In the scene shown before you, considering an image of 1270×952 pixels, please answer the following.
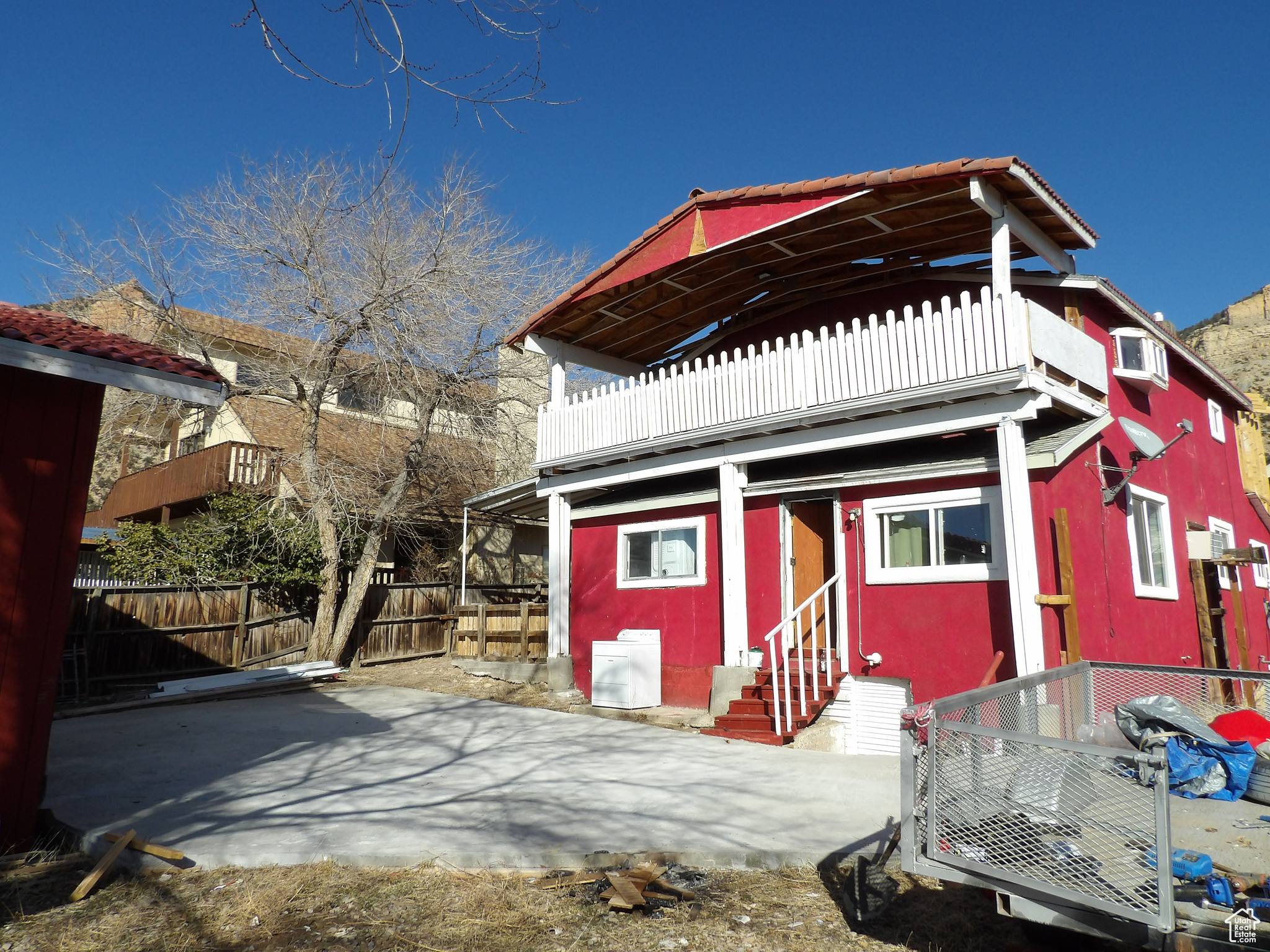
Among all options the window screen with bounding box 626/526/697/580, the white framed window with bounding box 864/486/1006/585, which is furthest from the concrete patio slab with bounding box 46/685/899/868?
the window screen with bounding box 626/526/697/580

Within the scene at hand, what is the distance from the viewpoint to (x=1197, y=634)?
12000 millimetres

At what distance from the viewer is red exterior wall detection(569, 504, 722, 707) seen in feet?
39.0

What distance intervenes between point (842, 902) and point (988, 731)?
183 centimetres

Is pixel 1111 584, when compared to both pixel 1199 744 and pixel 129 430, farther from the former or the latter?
pixel 129 430

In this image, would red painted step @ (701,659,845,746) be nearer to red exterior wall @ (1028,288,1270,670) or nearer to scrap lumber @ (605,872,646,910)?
red exterior wall @ (1028,288,1270,670)

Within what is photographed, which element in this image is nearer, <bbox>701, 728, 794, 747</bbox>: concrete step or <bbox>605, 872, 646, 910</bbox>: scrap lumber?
<bbox>605, 872, 646, 910</bbox>: scrap lumber

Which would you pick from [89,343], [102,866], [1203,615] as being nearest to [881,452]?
[1203,615]

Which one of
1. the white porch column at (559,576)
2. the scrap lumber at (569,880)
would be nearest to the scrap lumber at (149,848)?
the scrap lumber at (569,880)

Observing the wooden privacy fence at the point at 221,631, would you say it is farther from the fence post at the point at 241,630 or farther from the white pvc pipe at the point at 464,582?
the white pvc pipe at the point at 464,582

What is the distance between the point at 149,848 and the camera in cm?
503

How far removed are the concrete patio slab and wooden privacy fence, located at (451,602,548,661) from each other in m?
4.70

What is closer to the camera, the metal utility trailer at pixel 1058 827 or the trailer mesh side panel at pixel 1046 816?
the metal utility trailer at pixel 1058 827

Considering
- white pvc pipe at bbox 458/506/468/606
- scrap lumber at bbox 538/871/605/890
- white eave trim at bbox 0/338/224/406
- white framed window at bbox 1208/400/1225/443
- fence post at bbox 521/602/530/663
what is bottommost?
scrap lumber at bbox 538/871/605/890

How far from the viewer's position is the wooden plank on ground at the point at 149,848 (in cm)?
496
